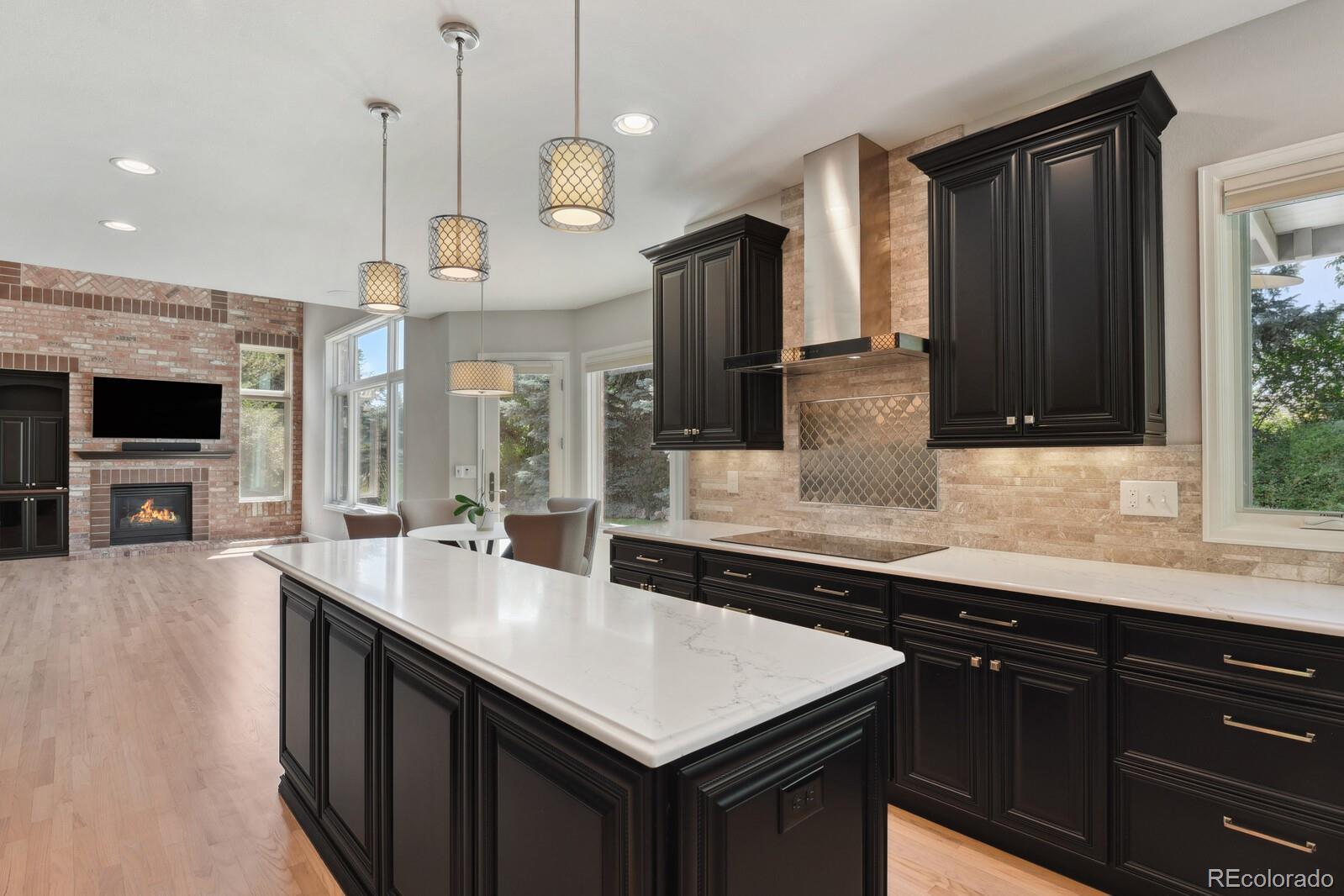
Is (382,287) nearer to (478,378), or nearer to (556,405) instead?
(478,378)

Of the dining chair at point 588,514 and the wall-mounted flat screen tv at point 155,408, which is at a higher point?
the wall-mounted flat screen tv at point 155,408

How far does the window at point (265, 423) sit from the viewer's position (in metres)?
9.52

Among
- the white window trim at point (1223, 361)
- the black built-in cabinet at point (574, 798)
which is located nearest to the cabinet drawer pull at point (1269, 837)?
the white window trim at point (1223, 361)

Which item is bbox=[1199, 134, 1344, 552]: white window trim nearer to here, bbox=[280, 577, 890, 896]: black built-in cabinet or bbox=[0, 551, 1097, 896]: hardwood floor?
bbox=[0, 551, 1097, 896]: hardwood floor

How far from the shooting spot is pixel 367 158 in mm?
3357

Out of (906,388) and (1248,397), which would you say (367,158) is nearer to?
(906,388)

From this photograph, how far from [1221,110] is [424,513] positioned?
5.26 metres

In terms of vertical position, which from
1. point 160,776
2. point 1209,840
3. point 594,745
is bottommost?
point 160,776

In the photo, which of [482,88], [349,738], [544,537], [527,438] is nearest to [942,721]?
[349,738]

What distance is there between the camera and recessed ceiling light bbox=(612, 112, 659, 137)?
9.57 ft

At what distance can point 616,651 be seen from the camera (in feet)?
4.61

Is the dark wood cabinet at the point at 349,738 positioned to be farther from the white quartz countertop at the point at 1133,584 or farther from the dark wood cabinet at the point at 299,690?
the white quartz countertop at the point at 1133,584

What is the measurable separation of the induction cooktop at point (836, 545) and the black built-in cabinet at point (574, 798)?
132cm

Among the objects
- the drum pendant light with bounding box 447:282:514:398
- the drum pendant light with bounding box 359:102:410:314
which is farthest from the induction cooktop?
the drum pendant light with bounding box 447:282:514:398
